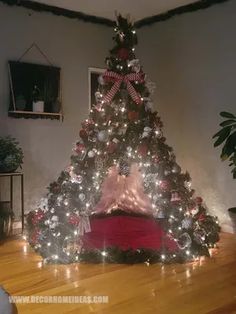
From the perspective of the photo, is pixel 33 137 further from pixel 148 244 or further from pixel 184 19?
pixel 184 19

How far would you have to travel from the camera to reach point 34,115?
4.24 m

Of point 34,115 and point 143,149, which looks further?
point 34,115

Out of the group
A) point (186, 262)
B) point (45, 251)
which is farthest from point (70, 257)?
point (186, 262)

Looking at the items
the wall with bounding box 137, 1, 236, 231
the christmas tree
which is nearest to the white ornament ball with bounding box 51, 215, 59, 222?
the christmas tree

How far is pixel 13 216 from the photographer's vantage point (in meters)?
3.89

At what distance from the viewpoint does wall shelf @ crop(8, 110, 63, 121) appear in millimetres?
4078

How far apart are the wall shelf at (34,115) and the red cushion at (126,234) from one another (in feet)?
4.38

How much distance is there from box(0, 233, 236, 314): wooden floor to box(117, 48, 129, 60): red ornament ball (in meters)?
Answer: 1.82

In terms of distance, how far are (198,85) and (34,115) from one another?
1.90 metres

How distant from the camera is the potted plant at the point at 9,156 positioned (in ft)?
12.1

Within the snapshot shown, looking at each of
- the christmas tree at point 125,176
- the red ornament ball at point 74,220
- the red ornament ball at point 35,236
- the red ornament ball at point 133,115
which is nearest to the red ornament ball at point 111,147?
the christmas tree at point 125,176

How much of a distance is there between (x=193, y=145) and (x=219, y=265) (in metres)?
1.76

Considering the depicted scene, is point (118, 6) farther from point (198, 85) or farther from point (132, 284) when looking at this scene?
point (132, 284)

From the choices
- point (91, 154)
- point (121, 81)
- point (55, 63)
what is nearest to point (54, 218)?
point (91, 154)
